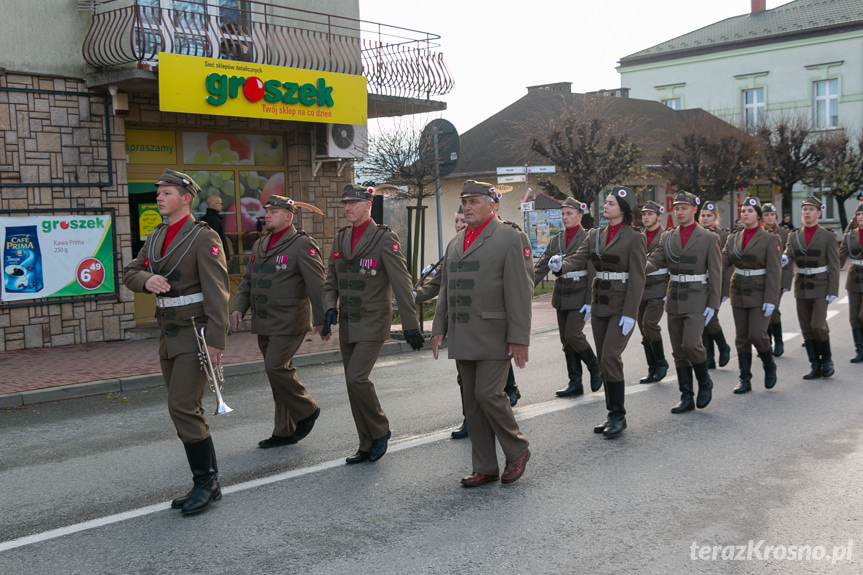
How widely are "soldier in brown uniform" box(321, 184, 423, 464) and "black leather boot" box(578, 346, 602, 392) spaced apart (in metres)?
3.07

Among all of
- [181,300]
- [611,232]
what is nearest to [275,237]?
[181,300]

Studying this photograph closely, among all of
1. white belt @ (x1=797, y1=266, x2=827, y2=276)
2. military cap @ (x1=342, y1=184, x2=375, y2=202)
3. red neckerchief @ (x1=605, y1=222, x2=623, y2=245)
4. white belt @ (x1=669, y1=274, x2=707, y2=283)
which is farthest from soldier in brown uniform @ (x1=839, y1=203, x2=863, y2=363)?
military cap @ (x1=342, y1=184, x2=375, y2=202)

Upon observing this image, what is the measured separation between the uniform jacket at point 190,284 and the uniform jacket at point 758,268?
6.00 m

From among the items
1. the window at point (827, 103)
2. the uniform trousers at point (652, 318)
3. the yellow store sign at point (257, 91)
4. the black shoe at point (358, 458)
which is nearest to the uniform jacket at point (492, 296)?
the black shoe at point (358, 458)

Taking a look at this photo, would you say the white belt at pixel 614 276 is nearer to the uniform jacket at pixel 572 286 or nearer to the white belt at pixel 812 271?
the uniform jacket at pixel 572 286

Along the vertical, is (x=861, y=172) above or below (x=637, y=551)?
above

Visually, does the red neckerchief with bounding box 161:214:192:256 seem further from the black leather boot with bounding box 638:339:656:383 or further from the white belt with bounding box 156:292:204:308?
the black leather boot with bounding box 638:339:656:383

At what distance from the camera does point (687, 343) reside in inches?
324

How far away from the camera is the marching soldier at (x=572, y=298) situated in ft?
29.2

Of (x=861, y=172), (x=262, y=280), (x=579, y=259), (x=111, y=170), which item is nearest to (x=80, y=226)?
(x=111, y=170)

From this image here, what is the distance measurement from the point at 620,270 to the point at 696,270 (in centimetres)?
139

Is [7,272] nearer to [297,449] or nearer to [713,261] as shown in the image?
[297,449]

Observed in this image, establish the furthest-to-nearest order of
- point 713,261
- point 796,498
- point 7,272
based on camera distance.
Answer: point 7,272
point 713,261
point 796,498

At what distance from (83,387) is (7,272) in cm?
366
